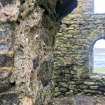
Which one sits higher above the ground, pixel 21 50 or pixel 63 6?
pixel 63 6

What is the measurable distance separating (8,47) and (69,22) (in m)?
7.68

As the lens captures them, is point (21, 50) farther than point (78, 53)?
No

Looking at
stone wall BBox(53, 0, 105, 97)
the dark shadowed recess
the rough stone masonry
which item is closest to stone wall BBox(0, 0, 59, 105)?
the rough stone masonry

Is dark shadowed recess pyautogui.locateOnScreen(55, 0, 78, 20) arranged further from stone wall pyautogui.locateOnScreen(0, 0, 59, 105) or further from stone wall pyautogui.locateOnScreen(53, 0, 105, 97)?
stone wall pyautogui.locateOnScreen(53, 0, 105, 97)

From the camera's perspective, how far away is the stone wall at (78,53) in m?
8.88

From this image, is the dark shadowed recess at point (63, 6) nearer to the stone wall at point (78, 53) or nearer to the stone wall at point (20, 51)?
the stone wall at point (20, 51)

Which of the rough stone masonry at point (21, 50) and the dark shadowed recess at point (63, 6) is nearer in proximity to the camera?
the rough stone masonry at point (21, 50)

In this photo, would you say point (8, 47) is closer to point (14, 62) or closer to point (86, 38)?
point (14, 62)

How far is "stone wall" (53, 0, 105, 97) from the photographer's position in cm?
888

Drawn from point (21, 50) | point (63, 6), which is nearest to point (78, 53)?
point (63, 6)

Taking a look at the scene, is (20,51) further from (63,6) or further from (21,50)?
(63,6)

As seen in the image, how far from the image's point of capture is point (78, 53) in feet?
29.8

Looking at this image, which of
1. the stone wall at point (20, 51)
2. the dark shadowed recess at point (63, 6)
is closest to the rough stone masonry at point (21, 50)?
the stone wall at point (20, 51)

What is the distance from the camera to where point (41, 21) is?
5.71 ft
